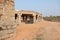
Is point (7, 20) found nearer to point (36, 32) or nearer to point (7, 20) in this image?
point (7, 20)

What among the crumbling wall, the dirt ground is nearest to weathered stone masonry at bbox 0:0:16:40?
the crumbling wall

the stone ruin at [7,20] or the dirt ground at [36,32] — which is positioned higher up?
the stone ruin at [7,20]

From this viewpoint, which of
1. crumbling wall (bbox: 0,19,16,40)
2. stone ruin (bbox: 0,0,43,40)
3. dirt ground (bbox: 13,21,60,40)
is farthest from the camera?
dirt ground (bbox: 13,21,60,40)

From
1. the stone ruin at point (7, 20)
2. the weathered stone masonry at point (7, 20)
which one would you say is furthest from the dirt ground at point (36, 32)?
the weathered stone masonry at point (7, 20)

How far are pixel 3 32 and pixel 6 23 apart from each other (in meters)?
0.77

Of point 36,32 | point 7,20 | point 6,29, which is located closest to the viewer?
point 6,29

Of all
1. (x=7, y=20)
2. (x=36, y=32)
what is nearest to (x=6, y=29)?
(x=7, y=20)

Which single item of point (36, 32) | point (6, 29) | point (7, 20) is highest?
point (7, 20)

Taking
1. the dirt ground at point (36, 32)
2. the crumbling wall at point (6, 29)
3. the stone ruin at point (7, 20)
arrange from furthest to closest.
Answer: the dirt ground at point (36, 32) → the stone ruin at point (7, 20) → the crumbling wall at point (6, 29)

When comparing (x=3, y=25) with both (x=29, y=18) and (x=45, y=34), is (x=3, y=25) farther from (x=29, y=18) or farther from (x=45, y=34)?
(x=29, y=18)

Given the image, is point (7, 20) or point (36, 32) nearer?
point (7, 20)

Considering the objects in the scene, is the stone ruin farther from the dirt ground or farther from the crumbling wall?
the dirt ground

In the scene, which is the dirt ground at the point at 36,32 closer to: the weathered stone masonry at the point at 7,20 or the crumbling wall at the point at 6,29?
the crumbling wall at the point at 6,29

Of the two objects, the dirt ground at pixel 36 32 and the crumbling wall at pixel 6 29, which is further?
the dirt ground at pixel 36 32
